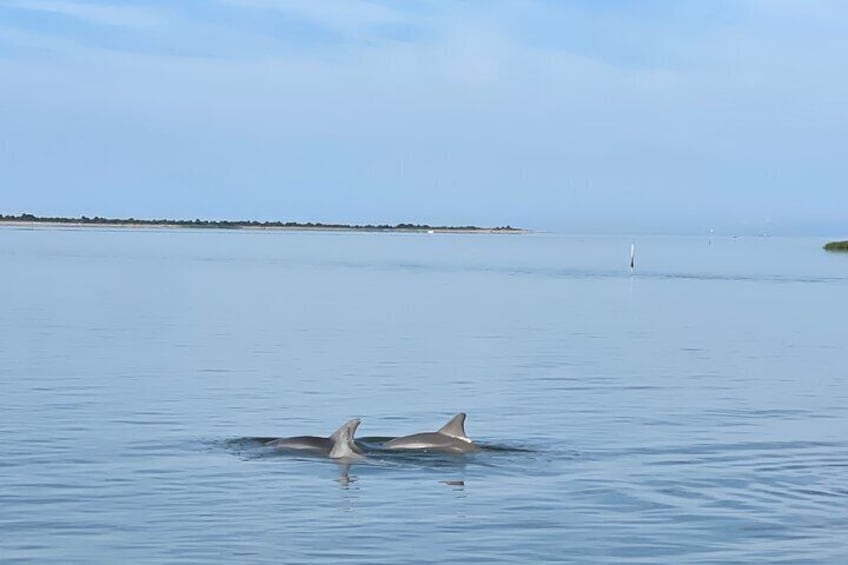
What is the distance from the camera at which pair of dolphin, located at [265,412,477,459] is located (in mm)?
27297

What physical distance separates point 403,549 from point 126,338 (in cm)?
3465

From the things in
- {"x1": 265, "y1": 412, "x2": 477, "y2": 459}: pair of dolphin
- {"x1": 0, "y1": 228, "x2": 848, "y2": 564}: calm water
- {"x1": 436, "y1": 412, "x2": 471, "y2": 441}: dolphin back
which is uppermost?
{"x1": 436, "y1": 412, "x2": 471, "y2": 441}: dolphin back

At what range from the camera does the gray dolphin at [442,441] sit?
92.6 feet

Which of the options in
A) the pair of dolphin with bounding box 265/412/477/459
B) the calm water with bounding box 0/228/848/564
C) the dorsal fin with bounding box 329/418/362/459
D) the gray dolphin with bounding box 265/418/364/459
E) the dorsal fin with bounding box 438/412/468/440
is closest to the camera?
the calm water with bounding box 0/228/848/564

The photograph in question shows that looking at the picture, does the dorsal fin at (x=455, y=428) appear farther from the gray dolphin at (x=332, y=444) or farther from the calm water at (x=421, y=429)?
the gray dolphin at (x=332, y=444)

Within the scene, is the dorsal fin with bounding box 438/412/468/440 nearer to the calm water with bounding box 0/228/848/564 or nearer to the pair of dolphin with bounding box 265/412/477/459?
the pair of dolphin with bounding box 265/412/477/459

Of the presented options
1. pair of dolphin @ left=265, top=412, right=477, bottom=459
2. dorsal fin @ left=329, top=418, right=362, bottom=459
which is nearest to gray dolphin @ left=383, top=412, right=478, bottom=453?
pair of dolphin @ left=265, top=412, right=477, bottom=459

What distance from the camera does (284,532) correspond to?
70.1 feet

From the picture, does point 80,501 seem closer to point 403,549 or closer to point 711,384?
point 403,549

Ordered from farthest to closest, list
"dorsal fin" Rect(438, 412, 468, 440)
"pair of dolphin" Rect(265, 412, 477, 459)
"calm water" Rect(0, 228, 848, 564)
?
"dorsal fin" Rect(438, 412, 468, 440) < "pair of dolphin" Rect(265, 412, 477, 459) < "calm water" Rect(0, 228, 848, 564)

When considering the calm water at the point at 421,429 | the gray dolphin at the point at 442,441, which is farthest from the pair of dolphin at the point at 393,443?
the calm water at the point at 421,429

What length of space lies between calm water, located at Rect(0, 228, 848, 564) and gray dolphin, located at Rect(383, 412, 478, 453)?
52cm

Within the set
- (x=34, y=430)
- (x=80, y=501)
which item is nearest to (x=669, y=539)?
(x=80, y=501)

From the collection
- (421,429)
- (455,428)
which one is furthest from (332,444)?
(421,429)
